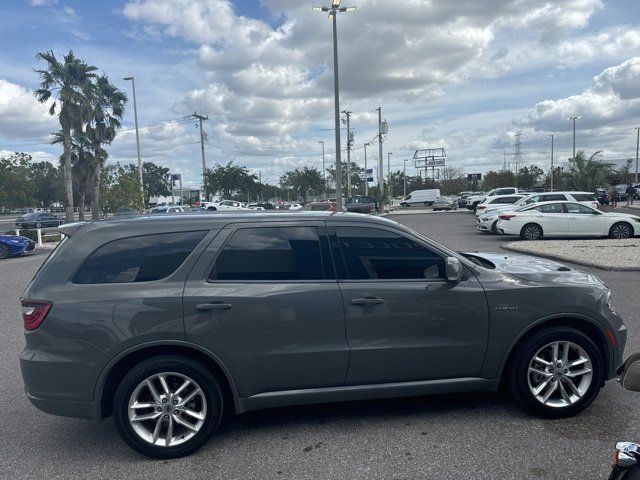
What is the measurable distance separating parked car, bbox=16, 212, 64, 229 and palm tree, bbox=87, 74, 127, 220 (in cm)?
546

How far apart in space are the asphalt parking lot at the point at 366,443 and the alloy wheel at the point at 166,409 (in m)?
0.19

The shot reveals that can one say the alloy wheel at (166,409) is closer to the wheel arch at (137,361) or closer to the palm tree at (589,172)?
the wheel arch at (137,361)

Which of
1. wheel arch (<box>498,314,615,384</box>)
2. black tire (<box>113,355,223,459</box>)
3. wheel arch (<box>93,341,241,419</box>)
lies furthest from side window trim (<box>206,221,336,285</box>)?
wheel arch (<box>498,314,615,384</box>)

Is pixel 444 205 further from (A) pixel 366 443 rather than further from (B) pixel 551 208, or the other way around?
(A) pixel 366 443

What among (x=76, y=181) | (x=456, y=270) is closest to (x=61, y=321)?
(x=456, y=270)

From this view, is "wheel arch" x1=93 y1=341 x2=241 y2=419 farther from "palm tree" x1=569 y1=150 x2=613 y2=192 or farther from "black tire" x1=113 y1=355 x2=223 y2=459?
"palm tree" x1=569 y1=150 x2=613 y2=192

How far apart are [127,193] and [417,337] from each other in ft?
106

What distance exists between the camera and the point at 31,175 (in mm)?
86562


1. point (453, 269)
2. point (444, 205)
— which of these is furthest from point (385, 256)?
point (444, 205)

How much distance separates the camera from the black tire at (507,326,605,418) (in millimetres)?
3996

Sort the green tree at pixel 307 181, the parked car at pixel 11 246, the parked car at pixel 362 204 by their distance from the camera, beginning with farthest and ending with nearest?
the green tree at pixel 307 181 → the parked car at pixel 362 204 → the parked car at pixel 11 246

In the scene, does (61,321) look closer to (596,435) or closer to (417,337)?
(417,337)

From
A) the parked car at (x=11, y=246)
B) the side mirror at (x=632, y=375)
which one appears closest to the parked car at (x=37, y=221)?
the parked car at (x=11, y=246)

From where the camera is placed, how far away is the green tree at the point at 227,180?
6281cm
